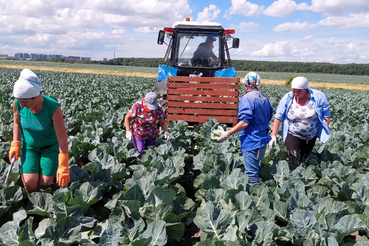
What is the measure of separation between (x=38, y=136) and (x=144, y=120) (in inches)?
71.8

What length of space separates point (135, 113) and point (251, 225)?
8.77 feet

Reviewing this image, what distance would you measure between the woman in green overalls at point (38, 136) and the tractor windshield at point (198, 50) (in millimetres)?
5468

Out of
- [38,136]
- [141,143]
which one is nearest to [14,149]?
[38,136]

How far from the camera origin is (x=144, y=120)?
4871mm

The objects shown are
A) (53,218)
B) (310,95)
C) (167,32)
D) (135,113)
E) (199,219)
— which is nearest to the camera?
(199,219)

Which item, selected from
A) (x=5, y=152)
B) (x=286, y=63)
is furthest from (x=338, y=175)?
(x=286, y=63)

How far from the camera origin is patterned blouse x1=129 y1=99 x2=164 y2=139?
484 cm

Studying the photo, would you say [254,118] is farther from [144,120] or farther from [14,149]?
[14,149]

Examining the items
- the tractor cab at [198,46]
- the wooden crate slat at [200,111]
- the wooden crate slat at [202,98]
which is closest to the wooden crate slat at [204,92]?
the wooden crate slat at [202,98]

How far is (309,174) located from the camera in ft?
13.7

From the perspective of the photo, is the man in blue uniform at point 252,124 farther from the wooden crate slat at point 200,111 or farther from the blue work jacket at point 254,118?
the wooden crate slat at point 200,111

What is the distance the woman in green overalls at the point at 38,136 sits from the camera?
296 cm

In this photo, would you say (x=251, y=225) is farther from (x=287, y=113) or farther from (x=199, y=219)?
(x=287, y=113)

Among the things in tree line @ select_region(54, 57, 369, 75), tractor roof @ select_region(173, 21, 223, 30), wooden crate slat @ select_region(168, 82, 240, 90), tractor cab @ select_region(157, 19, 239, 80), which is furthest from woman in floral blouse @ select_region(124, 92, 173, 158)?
tree line @ select_region(54, 57, 369, 75)
